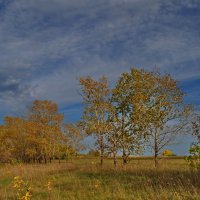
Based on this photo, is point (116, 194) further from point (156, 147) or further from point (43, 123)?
point (43, 123)

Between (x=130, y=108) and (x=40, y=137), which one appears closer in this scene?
(x=130, y=108)

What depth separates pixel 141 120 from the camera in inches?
1147

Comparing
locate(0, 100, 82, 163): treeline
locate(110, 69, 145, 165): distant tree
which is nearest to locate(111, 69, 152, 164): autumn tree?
locate(110, 69, 145, 165): distant tree

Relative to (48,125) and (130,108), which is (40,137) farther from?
(130,108)

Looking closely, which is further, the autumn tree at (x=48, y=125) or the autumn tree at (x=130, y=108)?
the autumn tree at (x=48, y=125)

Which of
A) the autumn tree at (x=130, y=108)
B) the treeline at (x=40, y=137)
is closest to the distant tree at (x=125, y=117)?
the autumn tree at (x=130, y=108)

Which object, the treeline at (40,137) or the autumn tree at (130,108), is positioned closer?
the autumn tree at (130,108)

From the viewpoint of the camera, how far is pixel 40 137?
205ft

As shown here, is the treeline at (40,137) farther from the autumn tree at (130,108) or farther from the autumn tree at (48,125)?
the autumn tree at (130,108)

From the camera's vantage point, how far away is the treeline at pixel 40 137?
58909 millimetres

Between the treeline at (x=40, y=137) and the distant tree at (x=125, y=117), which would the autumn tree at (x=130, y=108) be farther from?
the treeline at (x=40, y=137)

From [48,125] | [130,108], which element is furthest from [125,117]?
[48,125]

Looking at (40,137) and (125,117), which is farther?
(40,137)

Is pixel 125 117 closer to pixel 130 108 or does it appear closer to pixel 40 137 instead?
pixel 130 108
